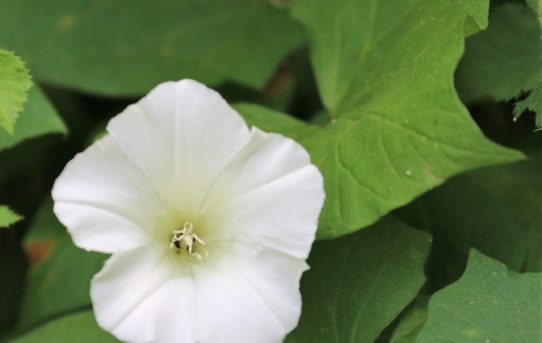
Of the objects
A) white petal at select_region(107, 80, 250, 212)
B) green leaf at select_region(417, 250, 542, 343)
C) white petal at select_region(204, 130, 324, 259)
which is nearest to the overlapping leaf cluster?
green leaf at select_region(417, 250, 542, 343)

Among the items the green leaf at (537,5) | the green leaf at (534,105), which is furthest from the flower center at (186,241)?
the green leaf at (537,5)

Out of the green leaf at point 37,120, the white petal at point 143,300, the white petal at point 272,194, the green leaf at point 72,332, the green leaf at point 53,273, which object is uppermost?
the white petal at point 272,194

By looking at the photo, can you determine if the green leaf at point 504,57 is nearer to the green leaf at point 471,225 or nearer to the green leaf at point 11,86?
the green leaf at point 471,225

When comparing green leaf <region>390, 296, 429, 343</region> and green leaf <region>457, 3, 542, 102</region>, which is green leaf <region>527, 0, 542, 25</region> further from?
green leaf <region>390, 296, 429, 343</region>

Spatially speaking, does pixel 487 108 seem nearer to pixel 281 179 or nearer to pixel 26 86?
pixel 281 179

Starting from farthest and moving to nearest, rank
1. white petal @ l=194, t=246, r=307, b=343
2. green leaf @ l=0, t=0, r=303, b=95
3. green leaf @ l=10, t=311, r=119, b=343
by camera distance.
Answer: green leaf @ l=0, t=0, r=303, b=95 → green leaf @ l=10, t=311, r=119, b=343 → white petal @ l=194, t=246, r=307, b=343

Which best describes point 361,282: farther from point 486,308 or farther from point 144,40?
point 144,40

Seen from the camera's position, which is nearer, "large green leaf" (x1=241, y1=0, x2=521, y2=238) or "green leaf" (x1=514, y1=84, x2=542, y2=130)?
"large green leaf" (x1=241, y1=0, x2=521, y2=238)

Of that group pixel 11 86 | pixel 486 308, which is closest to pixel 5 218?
pixel 11 86
